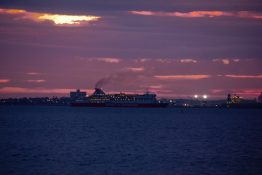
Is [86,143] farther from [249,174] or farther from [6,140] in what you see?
[249,174]

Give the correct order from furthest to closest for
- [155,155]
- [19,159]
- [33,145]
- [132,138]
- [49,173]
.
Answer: [132,138] < [33,145] < [155,155] < [19,159] < [49,173]

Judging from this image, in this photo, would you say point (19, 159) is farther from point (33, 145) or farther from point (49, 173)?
point (33, 145)

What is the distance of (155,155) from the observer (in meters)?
44.9

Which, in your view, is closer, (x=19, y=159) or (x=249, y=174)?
(x=249, y=174)

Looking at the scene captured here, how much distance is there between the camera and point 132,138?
61906 mm

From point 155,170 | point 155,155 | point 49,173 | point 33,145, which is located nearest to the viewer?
point 49,173

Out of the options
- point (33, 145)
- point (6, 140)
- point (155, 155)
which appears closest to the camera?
point (155, 155)

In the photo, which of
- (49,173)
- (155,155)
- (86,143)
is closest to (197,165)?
(155,155)

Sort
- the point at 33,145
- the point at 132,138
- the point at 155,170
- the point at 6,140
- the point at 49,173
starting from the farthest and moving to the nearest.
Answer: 1. the point at 132,138
2. the point at 6,140
3. the point at 33,145
4. the point at 155,170
5. the point at 49,173

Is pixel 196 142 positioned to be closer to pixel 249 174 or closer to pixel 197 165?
pixel 197 165

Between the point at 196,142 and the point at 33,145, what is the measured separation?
1628 centimetres

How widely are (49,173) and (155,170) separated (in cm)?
692

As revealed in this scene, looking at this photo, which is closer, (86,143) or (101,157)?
(101,157)

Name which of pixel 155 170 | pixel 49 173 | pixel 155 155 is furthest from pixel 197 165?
pixel 49 173
